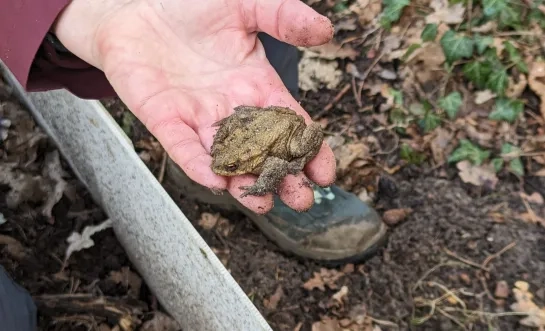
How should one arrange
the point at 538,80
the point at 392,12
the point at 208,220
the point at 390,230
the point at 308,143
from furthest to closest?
the point at 392,12 < the point at 538,80 < the point at 208,220 < the point at 390,230 < the point at 308,143

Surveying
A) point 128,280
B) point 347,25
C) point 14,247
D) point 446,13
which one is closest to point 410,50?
point 446,13

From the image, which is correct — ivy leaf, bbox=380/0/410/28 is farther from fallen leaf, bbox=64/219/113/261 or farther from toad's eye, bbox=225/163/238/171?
fallen leaf, bbox=64/219/113/261

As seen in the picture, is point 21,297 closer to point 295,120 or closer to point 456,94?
point 295,120

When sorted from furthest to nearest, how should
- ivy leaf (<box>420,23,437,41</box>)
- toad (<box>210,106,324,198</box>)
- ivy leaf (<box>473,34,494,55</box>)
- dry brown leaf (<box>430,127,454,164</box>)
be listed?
ivy leaf (<box>420,23,437,41</box>) → ivy leaf (<box>473,34,494,55</box>) → dry brown leaf (<box>430,127,454,164</box>) → toad (<box>210,106,324,198</box>)

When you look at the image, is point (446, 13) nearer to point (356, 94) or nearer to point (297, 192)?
point (356, 94)

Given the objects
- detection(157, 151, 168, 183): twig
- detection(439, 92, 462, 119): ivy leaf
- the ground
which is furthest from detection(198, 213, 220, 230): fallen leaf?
detection(439, 92, 462, 119): ivy leaf

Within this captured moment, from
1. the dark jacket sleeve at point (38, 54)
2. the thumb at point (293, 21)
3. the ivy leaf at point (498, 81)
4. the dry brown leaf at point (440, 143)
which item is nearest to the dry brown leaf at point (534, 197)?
the dry brown leaf at point (440, 143)
